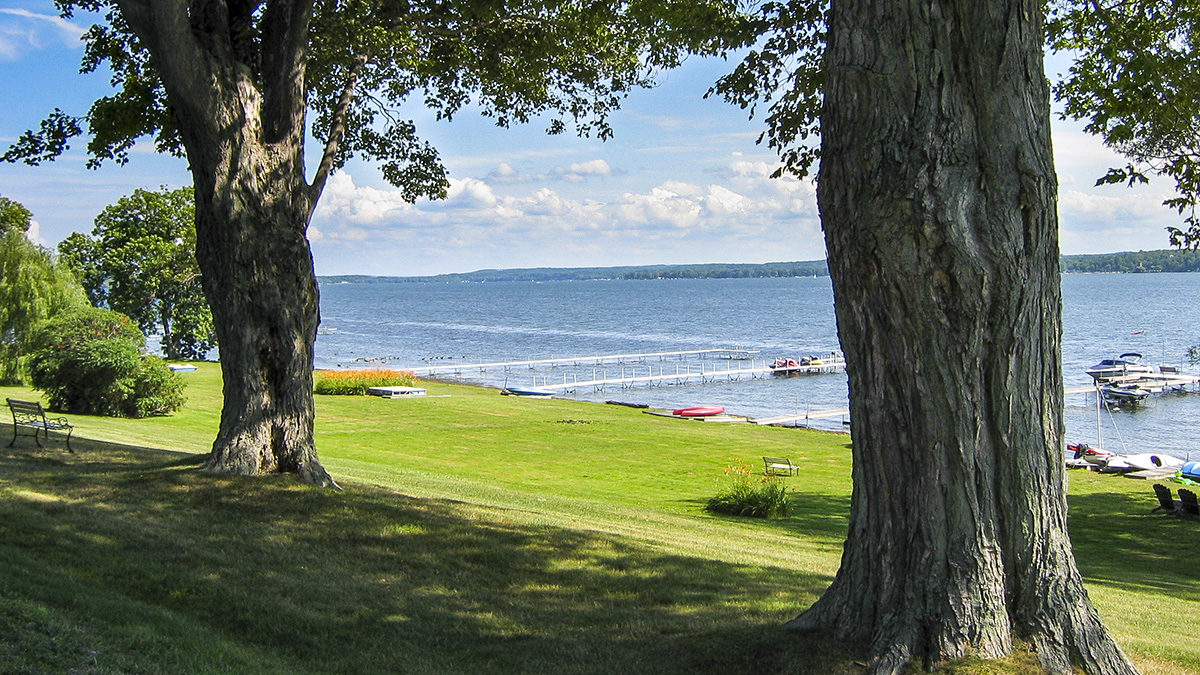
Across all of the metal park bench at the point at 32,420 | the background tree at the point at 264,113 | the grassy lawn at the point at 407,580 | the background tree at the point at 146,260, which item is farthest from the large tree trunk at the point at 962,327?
the background tree at the point at 146,260

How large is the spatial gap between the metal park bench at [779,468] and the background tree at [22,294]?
2451 centimetres

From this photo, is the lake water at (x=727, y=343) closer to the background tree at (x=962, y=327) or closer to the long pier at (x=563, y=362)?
the long pier at (x=563, y=362)

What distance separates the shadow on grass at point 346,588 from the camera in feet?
18.7

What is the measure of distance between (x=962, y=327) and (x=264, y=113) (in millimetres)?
8371

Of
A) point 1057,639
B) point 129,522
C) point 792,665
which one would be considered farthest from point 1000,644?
point 129,522

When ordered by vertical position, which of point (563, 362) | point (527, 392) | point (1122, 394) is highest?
point (563, 362)

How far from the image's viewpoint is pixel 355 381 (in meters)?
41.0

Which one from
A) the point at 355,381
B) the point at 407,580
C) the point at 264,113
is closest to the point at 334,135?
the point at 264,113

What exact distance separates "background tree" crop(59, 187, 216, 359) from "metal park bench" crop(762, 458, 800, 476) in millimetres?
39594

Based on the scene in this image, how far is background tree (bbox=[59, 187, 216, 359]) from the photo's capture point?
177 ft

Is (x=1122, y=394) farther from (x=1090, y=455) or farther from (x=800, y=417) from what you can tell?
(x=1090, y=455)

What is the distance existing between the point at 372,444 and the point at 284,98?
15.0 meters

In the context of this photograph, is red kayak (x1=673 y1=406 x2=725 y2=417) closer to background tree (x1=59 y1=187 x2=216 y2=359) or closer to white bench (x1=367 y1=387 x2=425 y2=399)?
white bench (x1=367 y1=387 x2=425 y2=399)

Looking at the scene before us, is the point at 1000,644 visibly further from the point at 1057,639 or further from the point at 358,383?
the point at 358,383
